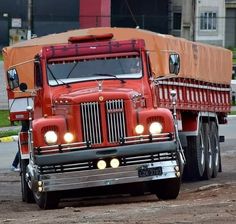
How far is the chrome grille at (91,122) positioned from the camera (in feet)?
48.4

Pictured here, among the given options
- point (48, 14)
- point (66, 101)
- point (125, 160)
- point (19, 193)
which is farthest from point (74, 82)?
point (48, 14)

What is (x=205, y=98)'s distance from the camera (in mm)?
21031

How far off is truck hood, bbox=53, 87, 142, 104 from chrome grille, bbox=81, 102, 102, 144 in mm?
103

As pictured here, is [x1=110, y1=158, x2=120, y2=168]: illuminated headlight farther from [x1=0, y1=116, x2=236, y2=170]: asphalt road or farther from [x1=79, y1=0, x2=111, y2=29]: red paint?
[x1=79, y1=0, x2=111, y2=29]: red paint

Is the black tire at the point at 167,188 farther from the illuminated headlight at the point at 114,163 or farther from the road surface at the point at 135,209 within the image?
the illuminated headlight at the point at 114,163

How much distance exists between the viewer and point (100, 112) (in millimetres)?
14727

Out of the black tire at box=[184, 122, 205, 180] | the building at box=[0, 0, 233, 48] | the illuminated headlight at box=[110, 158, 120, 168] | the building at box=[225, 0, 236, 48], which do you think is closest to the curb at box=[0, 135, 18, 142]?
the black tire at box=[184, 122, 205, 180]

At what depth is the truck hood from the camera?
14.8 meters

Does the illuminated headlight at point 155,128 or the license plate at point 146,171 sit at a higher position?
the illuminated headlight at point 155,128

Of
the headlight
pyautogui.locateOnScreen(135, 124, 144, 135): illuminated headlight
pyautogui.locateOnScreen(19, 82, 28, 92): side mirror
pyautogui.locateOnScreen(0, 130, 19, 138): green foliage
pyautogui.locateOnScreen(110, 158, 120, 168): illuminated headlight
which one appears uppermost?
pyautogui.locateOnScreen(19, 82, 28, 92): side mirror

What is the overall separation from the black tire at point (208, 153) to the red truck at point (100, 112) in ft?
3.51

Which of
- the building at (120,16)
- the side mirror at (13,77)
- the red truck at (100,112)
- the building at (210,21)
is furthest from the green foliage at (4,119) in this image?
the building at (210,21)

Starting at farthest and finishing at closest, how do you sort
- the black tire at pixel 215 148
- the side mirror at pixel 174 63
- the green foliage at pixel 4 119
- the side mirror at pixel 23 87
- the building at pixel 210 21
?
the building at pixel 210 21 → the green foliage at pixel 4 119 → the black tire at pixel 215 148 → the side mirror at pixel 174 63 → the side mirror at pixel 23 87

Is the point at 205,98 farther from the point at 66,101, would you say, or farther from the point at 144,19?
the point at 144,19
